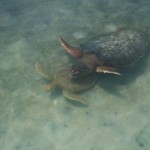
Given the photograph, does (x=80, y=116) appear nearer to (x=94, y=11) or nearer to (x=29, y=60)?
(x=29, y=60)

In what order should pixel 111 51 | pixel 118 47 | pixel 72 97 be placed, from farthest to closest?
pixel 118 47, pixel 111 51, pixel 72 97

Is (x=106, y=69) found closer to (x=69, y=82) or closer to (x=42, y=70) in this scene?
(x=69, y=82)

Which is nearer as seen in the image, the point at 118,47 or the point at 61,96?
the point at 61,96

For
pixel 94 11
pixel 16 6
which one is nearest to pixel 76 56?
pixel 94 11

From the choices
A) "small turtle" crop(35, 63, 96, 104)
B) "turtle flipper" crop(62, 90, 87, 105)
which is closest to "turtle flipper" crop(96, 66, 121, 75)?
"small turtle" crop(35, 63, 96, 104)

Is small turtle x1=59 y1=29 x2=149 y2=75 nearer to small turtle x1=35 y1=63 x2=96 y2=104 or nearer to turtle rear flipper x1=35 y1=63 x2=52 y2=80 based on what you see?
small turtle x1=35 y1=63 x2=96 y2=104

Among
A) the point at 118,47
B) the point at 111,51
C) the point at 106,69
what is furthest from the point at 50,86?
the point at 118,47
